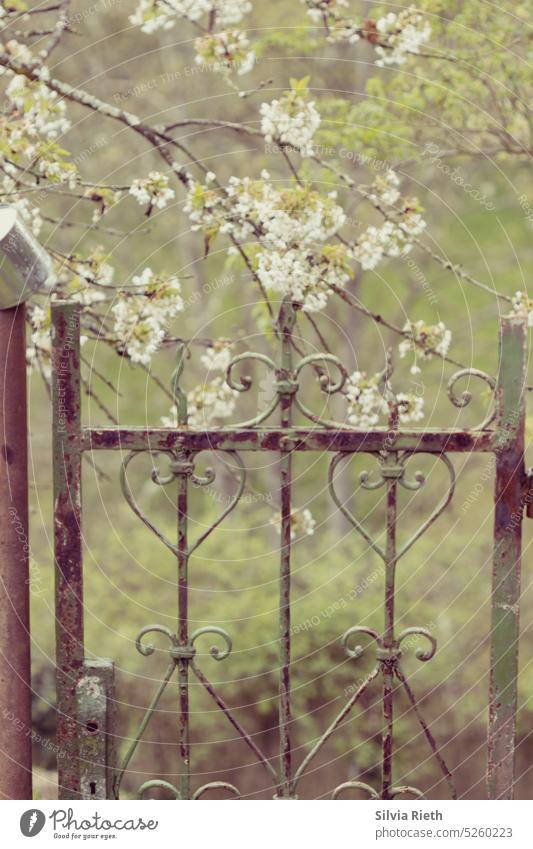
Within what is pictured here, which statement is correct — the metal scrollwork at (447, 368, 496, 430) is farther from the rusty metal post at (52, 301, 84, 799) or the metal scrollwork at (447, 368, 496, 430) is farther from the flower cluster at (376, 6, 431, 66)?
the flower cluster at (376, 6, 431, 66)

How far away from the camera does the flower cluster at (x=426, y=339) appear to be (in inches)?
102

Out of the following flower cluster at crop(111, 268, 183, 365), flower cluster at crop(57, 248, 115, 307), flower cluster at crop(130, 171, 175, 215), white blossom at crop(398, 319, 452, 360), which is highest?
flower cluster at crop(130, 171, 175, 215)

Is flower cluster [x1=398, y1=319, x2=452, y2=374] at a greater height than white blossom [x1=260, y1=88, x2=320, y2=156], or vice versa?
white blossom [x1=260, y1=88, x2=320, y2=156]

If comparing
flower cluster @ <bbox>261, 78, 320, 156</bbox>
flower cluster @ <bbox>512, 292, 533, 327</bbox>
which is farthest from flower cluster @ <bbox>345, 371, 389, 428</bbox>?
flower cluster @ <bbox>261, 78, 320, 156</bbox>

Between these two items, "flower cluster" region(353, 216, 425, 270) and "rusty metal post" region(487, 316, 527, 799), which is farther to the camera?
"flower cluster" region(353, 216, 425, 270)

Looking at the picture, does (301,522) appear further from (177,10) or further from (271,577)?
(271,577)

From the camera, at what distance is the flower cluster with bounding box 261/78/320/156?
2535 millimetres

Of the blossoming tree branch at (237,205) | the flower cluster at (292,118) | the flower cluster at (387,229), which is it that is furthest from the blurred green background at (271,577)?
the flower cluster at (292,118)

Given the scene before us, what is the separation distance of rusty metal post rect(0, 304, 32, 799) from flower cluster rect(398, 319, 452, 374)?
3.44 ft

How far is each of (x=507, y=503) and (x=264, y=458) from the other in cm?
836

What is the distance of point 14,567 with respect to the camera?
2.27 meters

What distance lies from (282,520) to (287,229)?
815mm

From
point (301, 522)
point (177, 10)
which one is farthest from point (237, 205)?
point (301, 522)
